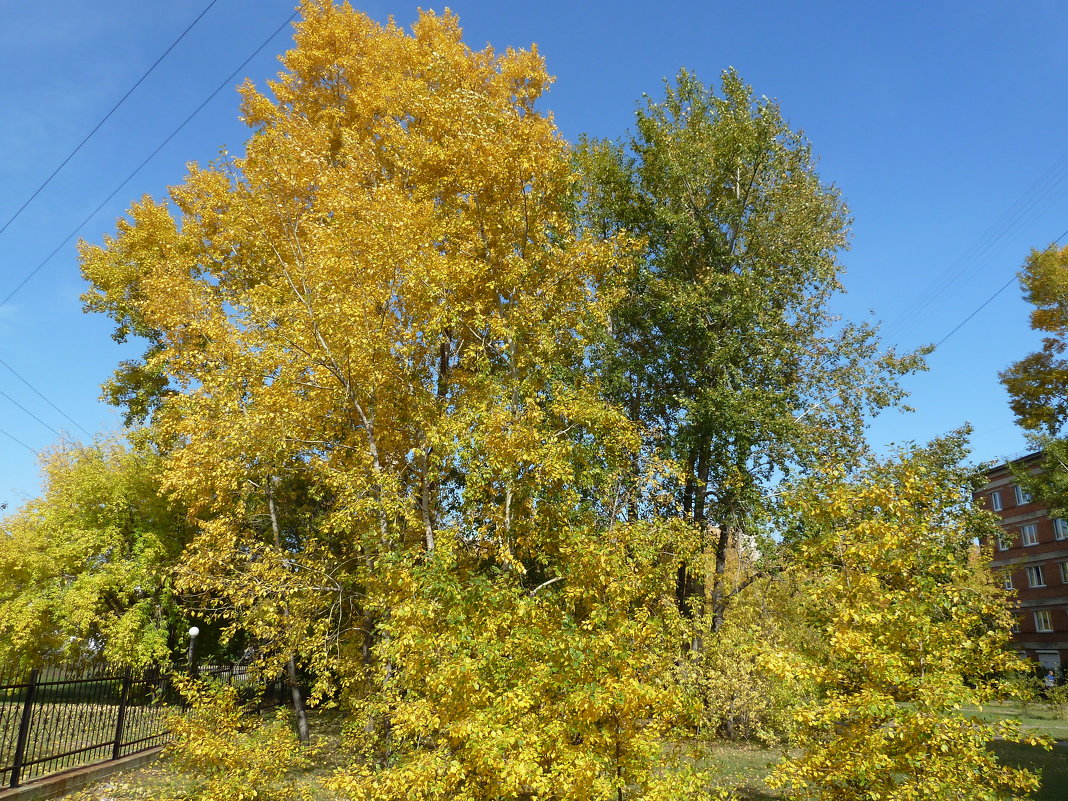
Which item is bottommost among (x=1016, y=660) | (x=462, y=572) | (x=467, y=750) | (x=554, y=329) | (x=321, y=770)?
(x=321, y=770)

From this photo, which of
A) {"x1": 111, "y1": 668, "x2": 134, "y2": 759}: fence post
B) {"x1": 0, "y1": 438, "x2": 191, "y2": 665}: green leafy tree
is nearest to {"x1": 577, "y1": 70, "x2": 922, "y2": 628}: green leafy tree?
{"x1": 111, "y1": 668, "x2": 134, "y2": 759}: fence post

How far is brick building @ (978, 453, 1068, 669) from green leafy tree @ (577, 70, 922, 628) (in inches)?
1113

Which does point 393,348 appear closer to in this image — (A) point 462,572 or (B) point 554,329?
(B) point 554,329

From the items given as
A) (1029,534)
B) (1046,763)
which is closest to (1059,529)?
(1029,534)

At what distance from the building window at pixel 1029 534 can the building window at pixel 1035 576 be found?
1458mm

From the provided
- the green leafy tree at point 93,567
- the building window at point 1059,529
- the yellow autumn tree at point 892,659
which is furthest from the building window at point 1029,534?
the green leafy tree at point 93,567

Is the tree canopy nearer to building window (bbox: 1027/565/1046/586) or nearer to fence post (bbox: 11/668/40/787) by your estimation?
fence post (bbox: 11/668/40/787)

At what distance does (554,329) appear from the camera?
11.6 meters

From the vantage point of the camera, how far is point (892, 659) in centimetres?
567

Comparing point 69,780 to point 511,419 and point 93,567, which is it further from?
point 93,567

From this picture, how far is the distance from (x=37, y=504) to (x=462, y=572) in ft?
52.5

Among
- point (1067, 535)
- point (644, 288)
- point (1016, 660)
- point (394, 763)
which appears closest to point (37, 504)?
point (394, 763)

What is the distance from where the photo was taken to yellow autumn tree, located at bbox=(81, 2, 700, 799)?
20.9ft

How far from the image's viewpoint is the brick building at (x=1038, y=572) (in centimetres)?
3627
